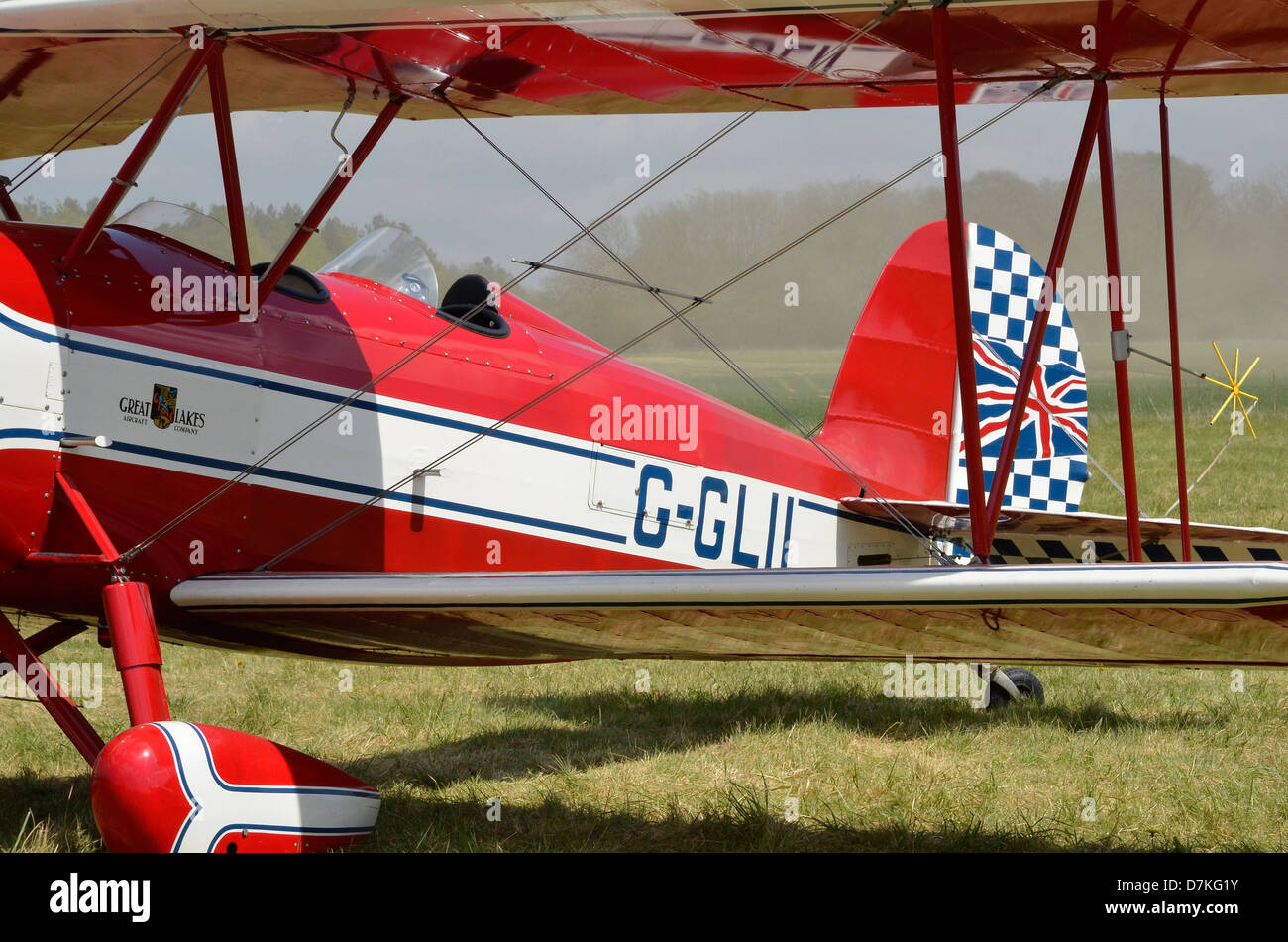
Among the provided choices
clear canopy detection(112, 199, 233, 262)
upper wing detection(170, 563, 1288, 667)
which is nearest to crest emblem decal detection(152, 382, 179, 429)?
upper wing detection(170, 563, 1288, 667)

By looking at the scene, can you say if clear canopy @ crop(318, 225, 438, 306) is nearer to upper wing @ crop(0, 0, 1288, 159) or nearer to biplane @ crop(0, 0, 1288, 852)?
biplane @ crop(0, 0, 1288, 852)

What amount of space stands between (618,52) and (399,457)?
5.96 feet

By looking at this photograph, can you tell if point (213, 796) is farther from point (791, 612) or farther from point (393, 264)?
point (393, 264)

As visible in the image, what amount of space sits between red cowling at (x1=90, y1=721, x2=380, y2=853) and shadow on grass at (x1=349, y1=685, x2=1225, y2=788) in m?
1.60

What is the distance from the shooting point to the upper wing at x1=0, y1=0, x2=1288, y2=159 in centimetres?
406

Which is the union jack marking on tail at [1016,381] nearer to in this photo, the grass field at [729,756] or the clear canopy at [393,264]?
the grass field at [729,756]

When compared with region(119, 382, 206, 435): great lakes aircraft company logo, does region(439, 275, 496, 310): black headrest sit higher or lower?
higher

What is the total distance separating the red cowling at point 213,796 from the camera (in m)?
3.45

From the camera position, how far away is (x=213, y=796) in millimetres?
3549
